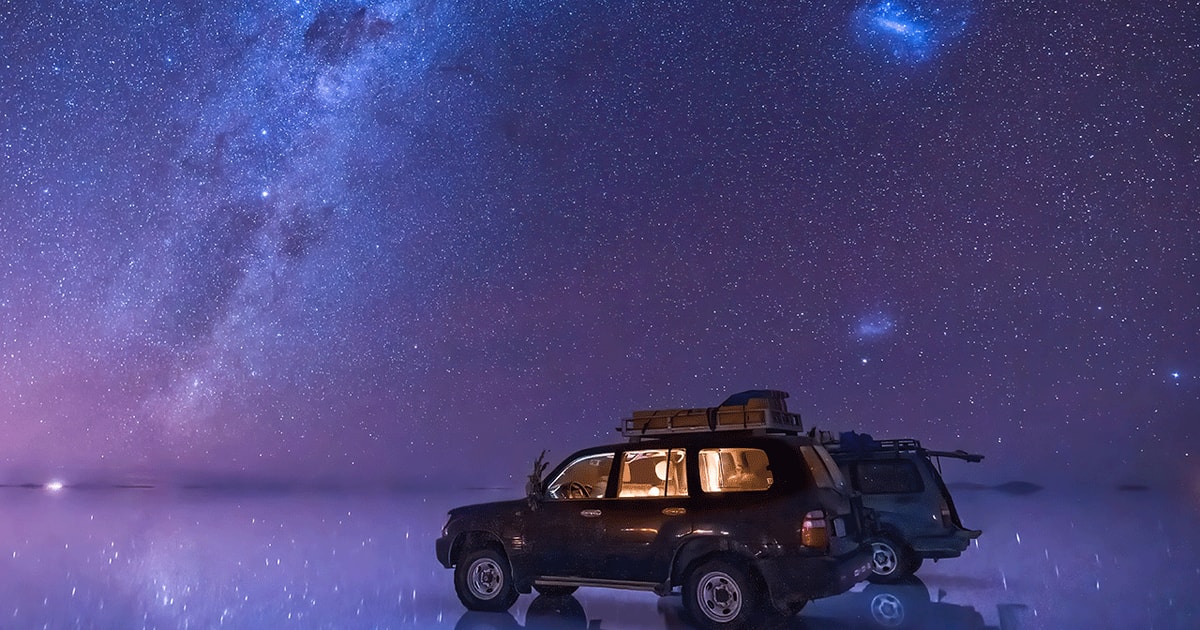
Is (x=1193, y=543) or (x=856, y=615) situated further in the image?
(x=1193, y=543)

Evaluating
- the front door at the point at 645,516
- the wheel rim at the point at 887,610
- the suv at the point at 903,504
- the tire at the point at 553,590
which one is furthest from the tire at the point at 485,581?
the suv at the point at 903,504

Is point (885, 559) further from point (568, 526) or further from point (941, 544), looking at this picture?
point (568, 526)

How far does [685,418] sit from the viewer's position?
369 inches

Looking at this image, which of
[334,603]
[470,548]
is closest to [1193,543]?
[470,548]

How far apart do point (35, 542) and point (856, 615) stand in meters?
18.7

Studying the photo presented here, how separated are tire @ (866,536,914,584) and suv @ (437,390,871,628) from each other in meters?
3.21

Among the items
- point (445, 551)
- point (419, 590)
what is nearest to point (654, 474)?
point (445, 551)

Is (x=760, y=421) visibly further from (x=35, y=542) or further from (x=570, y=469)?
(x=35, y=542)

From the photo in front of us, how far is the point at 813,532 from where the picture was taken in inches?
321

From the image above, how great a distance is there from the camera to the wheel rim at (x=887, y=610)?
914 centimetres

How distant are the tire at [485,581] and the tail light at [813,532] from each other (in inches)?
138

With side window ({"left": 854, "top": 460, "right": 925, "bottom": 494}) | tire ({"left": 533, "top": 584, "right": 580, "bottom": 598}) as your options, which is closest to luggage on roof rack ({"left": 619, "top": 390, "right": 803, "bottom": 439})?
tire ({"left": 533, "top": 584, "right": 580, "bottom": 598})

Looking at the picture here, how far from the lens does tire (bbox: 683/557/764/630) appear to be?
27.6ft

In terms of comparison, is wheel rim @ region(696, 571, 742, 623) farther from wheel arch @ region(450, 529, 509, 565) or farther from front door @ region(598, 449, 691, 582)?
wheel arch @ region(450, 529, 509, 565)
